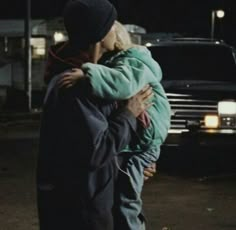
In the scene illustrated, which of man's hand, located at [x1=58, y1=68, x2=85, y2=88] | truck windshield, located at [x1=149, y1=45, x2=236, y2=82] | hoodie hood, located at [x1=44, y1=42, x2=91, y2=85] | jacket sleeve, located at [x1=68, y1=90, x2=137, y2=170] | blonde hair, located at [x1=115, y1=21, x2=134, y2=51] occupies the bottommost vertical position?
truck windshield, located at [x1=149, y1=45, x2=236, y2=82]

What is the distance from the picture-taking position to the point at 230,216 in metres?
8.01

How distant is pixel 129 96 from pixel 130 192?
39 cm

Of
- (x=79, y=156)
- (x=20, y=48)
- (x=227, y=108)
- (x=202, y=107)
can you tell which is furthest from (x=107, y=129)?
(x=20, y=48)

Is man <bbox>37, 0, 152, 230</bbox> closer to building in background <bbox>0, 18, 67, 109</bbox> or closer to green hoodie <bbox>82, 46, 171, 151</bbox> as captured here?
green hoodie <bbox>82, 46, 171, 151</bbox>

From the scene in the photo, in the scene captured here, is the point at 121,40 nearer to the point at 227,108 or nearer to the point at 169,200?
the point at 169,200

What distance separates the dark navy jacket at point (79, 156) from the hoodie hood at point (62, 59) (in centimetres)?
15

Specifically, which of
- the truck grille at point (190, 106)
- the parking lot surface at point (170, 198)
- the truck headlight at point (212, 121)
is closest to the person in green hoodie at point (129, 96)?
the parking lot surface at point (170, 198)

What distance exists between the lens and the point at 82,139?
107 inches

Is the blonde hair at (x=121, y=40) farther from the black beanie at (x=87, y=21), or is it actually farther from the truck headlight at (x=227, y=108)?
the truck headlight at (x=227, y=108)

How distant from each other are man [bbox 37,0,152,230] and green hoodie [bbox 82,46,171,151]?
0.05 metres

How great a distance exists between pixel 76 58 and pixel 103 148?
40cm

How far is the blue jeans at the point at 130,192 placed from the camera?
2922 millimetres

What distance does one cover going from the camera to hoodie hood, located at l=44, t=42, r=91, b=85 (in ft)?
9.55

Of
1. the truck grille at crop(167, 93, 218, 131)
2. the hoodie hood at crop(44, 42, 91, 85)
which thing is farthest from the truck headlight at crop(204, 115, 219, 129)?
the hoodie hood at crop(44, 42, 91, 85)
